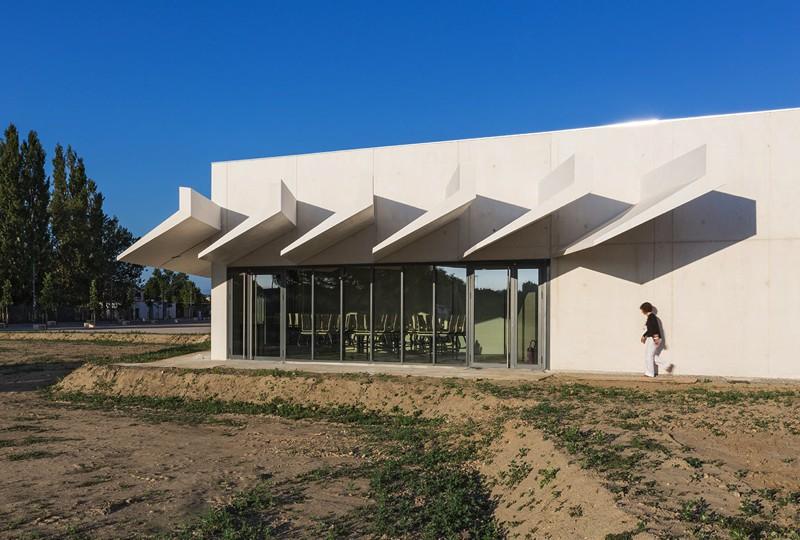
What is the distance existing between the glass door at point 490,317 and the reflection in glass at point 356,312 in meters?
2.65

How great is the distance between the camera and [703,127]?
37.9 ft

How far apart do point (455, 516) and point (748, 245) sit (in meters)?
9.17

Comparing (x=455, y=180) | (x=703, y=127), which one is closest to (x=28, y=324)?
(x=455, y=180)

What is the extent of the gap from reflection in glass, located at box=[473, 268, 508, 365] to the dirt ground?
196 centimetres

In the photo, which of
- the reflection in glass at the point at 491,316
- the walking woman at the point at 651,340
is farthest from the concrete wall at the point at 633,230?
the reflection in glass at the point at 491,316

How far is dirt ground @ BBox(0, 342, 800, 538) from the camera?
4535 mm

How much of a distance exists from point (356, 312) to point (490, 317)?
3.30 m

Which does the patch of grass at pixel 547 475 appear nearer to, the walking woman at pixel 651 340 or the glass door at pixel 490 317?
the walking woman at pixel 651 340

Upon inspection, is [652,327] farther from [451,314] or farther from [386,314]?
[386,314]

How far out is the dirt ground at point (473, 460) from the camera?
4535 millimetres

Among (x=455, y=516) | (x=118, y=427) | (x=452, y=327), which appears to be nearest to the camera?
(x=455, y=516)

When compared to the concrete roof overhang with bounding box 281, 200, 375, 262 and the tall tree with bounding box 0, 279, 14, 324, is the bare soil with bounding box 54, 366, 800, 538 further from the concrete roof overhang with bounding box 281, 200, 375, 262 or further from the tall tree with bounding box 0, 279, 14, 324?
the tall tree with bounding box 0, 279, 14, 324

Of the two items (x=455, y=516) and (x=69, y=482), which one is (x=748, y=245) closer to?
(x=455, y=516)

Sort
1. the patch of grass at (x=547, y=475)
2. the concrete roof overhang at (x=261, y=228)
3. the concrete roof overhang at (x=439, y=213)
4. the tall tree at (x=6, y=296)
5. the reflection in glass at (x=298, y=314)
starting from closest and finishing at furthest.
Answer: the patch of grass at (x=547, y=475), the concrete roof overhang at (x=439, y=213), the concrete roof overhang at (x=261, y=228), the reflection in glass at (x=298, y=314), the tall tree at (x=6, y=296)
